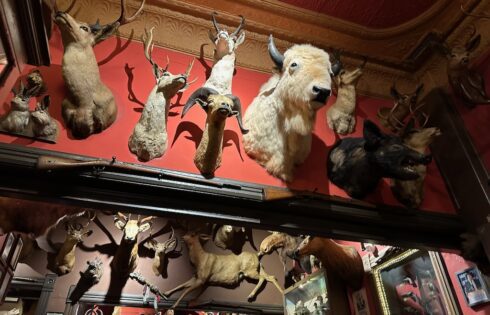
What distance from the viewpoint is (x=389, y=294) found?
2865mm

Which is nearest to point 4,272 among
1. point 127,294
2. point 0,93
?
point 127,294

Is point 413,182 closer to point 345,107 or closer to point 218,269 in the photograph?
point 345,107

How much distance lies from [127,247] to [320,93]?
2939 millimetres

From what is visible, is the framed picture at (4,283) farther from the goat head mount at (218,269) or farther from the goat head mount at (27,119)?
the goat head mount at (27,119)

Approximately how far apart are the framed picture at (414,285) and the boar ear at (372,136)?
1.05m

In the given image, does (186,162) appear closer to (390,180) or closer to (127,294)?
(390,180)

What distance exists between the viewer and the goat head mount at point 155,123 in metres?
1.94

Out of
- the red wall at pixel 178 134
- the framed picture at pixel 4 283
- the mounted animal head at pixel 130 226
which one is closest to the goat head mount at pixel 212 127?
the red wall at pixel 178 134

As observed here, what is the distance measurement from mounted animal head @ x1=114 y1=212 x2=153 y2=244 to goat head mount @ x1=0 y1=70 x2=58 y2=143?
2.18 metres

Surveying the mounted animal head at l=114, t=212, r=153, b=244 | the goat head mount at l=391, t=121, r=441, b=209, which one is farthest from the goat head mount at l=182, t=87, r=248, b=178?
the mounted animal head at l=114, t=212, r=153, b=244

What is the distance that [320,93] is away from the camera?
1932 millimetres

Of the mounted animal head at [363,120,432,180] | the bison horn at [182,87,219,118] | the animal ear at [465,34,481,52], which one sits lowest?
the mounted animal head at [363,120,432,180]

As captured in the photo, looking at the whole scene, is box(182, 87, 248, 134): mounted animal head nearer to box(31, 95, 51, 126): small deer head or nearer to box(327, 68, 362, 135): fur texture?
box(31, 95, 51, 126): small deer head

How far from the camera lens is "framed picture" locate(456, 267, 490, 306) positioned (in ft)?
6.89
